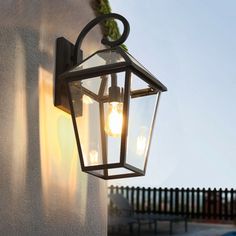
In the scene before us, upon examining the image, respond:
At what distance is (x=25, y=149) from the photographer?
83cm

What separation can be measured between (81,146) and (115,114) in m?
0.07

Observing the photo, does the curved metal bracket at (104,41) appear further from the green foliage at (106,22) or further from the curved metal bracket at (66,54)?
the green foliage at (106,22)

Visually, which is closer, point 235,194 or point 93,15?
point 93,15

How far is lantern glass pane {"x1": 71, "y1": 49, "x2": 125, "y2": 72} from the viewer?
85cm

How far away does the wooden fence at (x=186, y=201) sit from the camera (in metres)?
5.39

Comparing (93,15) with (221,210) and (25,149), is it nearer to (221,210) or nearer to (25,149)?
(25,149)

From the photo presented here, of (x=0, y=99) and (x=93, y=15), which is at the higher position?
(x=93, y=15)

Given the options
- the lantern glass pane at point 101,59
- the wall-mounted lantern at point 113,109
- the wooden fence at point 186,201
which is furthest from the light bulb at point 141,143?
the wooden fence at point 186,201

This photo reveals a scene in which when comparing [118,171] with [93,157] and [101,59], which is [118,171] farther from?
[101,59]

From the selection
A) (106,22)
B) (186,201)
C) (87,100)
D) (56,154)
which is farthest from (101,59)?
(186,201)

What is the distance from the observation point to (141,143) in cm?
87

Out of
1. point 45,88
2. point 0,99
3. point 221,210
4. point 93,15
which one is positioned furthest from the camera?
point 221,210

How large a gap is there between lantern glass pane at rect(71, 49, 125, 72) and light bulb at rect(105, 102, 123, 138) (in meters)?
0.07

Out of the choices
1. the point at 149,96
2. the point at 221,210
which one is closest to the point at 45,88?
the point at 149,96
